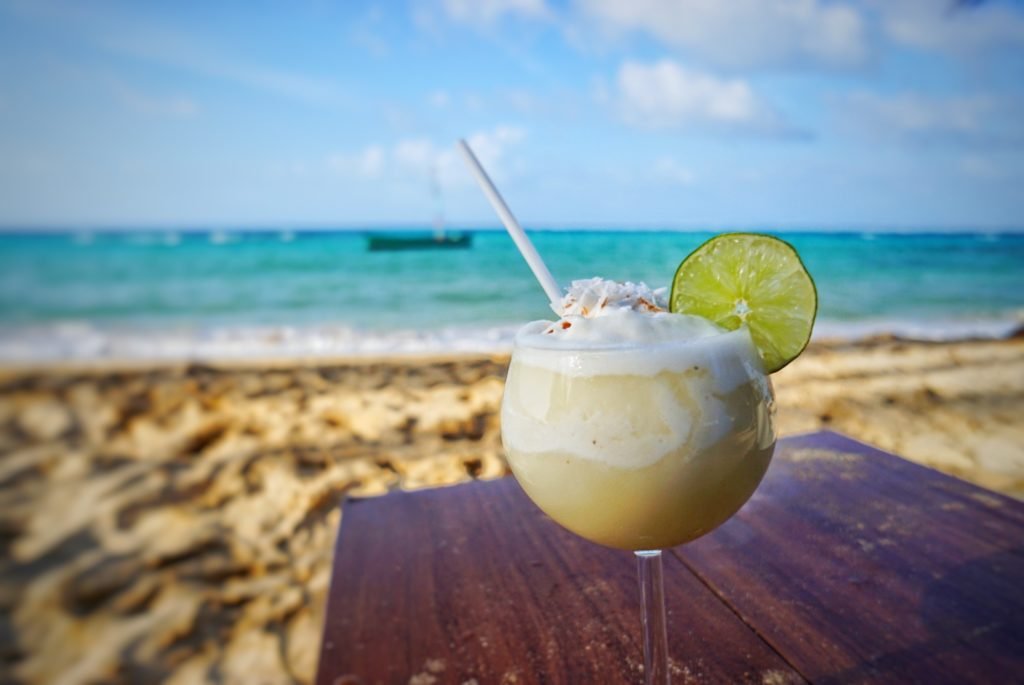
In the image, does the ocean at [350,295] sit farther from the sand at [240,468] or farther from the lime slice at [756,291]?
the lime slice at [756,291]

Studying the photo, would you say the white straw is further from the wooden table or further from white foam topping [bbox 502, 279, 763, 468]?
the wooden table

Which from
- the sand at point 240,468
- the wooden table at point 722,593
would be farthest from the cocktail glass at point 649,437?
the sand at point 240,468

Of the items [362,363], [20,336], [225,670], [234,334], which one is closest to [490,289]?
[234,334]

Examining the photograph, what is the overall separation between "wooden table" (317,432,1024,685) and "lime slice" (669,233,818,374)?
296mm

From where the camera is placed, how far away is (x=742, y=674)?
628 mm

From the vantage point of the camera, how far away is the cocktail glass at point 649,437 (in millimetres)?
583

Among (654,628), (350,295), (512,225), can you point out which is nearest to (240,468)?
(512,225)

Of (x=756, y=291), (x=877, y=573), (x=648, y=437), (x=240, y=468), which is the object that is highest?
(x=756, y=291)

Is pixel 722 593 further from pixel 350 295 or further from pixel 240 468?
pixel 350 295

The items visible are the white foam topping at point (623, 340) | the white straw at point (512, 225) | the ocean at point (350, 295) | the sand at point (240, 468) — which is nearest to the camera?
the white foam topping at point (623, 340)

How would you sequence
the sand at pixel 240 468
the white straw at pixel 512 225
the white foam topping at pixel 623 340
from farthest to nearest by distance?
the sand at pixel 240 468 → the white straw at pixel 512 225 → the white foam topping at pixel 623 340

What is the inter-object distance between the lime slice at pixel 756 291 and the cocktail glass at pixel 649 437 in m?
0.04

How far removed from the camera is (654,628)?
590 millimetres

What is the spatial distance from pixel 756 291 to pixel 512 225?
1.00 ft
